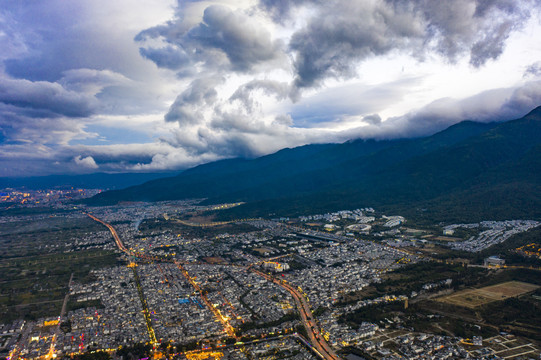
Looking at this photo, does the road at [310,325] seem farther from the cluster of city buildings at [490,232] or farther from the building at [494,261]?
the cluster of city buildings at [490,232]

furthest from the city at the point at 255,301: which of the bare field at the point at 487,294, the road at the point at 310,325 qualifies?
the bare field at the point at 487,294

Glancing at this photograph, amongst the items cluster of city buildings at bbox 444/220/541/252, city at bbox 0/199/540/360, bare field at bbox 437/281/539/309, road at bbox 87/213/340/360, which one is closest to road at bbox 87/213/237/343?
road at bbox 87/213/340/360

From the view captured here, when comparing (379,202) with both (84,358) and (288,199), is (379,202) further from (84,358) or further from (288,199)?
(84,358)

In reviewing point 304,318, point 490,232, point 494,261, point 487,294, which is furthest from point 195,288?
point 490,232

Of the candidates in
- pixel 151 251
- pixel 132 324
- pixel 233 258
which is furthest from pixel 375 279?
pixel 151 251

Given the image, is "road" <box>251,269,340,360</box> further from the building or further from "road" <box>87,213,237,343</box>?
the building

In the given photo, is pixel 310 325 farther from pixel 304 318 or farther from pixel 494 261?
pixel 494 261
